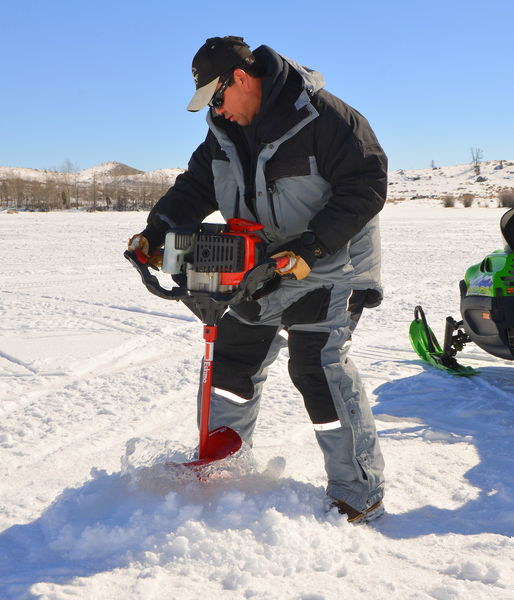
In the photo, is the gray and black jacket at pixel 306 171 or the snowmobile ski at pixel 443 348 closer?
the gray and black jacket at pixel 306 171

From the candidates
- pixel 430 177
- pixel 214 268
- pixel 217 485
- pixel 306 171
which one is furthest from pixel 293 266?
pixel 430 177

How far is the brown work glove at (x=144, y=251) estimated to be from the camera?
251 centimetres

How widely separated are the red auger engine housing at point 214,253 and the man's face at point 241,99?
1.39 feet

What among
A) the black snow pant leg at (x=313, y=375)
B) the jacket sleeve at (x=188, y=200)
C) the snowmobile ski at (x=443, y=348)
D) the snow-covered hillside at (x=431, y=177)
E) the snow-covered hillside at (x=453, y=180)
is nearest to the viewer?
the black snow pant leg at (x=313, y=375)

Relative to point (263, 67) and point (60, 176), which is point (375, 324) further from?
point (60, 176)

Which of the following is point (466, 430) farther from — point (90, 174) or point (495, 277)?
point (90, 174)

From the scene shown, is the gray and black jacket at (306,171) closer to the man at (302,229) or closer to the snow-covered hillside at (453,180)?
the man at (302,229)

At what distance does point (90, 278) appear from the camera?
26.3ft

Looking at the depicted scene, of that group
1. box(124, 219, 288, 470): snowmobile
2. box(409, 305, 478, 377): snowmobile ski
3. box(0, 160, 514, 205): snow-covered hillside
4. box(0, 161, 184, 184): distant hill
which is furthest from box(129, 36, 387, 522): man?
box(0, 161, 184, 184): distant hill

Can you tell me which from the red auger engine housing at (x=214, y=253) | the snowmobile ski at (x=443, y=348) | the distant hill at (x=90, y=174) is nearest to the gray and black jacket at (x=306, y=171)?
the red auger engine housing at (x=214, y=253)

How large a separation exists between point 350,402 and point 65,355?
2.64m

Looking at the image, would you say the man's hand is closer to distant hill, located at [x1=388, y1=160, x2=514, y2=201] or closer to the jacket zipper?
the jacket zipper

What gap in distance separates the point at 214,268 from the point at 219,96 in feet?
2.12

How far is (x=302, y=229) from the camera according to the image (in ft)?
8.03
